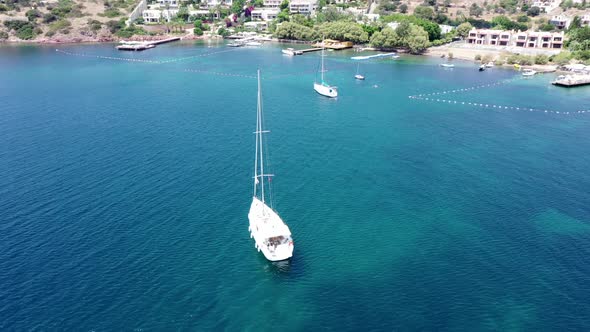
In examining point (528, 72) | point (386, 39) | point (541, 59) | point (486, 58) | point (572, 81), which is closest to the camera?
point (572, 81)

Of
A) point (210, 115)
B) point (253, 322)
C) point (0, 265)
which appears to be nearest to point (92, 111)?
point (210, 115)

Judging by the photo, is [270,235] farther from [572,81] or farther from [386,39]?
[386,39]

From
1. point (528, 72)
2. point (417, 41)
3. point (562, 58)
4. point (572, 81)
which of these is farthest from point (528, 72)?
point (417, 41)

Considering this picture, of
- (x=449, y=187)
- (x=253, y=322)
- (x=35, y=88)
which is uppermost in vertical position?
(x=35, y=88)

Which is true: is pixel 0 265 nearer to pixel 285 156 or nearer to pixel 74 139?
pixel 74 139

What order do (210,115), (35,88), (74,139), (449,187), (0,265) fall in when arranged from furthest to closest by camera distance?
(35,88) → (210,115) → (74,139) → (449,187) → (0,265)

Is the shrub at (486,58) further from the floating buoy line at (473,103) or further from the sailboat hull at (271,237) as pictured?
the sailboat hull at (271,237)
